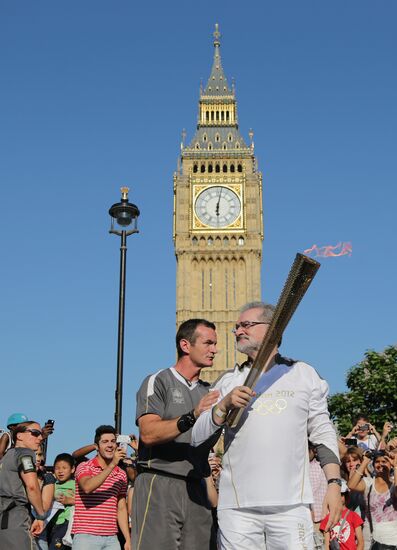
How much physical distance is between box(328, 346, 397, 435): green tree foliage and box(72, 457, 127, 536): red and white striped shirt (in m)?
32.0

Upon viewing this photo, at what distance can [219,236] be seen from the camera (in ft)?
204

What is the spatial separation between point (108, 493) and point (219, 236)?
54.5 m

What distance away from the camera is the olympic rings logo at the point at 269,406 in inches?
188

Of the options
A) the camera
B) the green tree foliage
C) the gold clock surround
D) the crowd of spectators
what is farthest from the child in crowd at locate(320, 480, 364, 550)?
the gold clock surround

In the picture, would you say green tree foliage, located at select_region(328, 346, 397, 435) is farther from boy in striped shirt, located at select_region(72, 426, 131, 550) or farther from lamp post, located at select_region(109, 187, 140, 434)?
boy in striped shirt, located at select_region(72, 426, 131, 550)

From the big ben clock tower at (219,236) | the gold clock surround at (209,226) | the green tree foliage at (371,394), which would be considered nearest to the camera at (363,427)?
the green tree foliage at (371,394)

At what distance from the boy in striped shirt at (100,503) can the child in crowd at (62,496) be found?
6.41ft

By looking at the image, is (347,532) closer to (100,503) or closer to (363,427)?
(363,427)

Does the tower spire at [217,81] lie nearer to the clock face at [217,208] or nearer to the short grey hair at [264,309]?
the clock face at [217,208]

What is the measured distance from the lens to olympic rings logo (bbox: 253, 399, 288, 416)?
4.77 metres

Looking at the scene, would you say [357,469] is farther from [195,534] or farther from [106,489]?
[195,534]

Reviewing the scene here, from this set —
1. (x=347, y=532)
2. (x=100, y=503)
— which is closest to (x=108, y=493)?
(x=100, y=503)

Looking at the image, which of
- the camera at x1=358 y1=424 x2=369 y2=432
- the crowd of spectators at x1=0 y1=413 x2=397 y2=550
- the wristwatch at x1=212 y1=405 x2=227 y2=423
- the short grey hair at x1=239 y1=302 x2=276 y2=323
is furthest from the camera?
the camera at x1=358 y1=424 x2=369 y2=432

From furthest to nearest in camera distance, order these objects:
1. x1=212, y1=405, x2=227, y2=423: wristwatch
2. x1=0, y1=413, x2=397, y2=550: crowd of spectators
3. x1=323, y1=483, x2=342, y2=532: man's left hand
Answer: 1. x1=0, y1=413, x2=397, y2=550: crowd of spectators
2. x1=212, y1=405, x2=227, y2=423: wristwatch
3. x1=323, y1=483, x2=342, y2=532: man's left hand
